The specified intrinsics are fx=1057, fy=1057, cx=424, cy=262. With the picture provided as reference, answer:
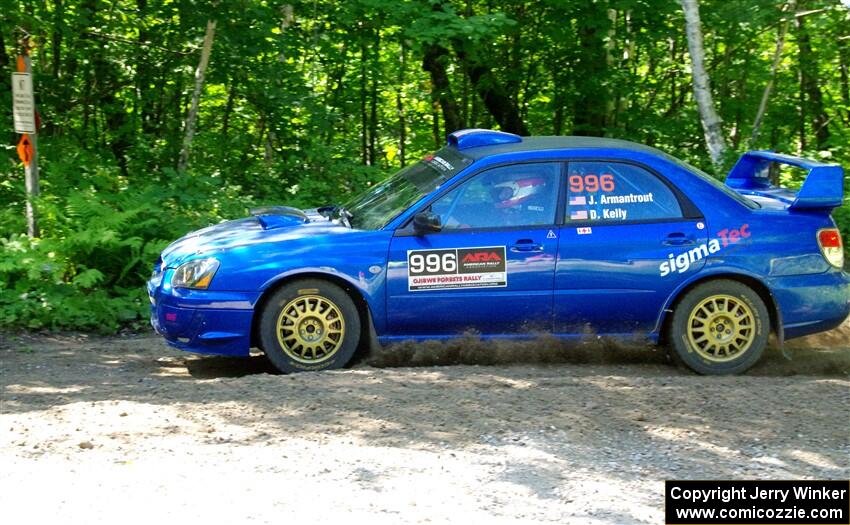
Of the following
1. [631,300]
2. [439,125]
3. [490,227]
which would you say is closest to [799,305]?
[631,300]

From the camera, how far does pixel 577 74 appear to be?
15500 mm

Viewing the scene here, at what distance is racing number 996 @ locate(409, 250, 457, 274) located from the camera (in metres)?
7.59

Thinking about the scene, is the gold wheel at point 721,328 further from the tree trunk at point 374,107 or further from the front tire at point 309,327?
the tree trunk at point 374,107

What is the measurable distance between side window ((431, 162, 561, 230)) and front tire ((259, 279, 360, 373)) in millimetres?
971

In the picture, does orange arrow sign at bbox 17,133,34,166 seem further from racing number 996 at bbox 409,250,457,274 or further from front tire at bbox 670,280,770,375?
front tire at bbox 670,280,770,375

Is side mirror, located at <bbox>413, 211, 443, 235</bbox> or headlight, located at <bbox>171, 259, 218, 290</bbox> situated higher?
side mirror, located at <bbox>413, 211, 443, 235</bbox>

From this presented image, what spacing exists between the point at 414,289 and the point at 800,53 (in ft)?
37.5

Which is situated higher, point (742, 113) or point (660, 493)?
point (742, 113)

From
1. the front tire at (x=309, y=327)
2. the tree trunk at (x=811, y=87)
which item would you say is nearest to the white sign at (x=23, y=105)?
the front tire at (x=309, y=327)

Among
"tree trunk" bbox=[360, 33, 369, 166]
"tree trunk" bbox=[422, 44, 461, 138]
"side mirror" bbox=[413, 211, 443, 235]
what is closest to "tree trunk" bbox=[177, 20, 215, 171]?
"tree trunk" bbox=[360, 33, 369, 166]

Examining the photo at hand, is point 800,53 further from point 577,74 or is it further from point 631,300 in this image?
point 631,300

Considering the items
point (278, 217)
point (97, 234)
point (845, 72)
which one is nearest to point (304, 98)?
point (97, 234)

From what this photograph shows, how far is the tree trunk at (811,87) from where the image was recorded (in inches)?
653

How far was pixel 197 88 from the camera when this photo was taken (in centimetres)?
1351
